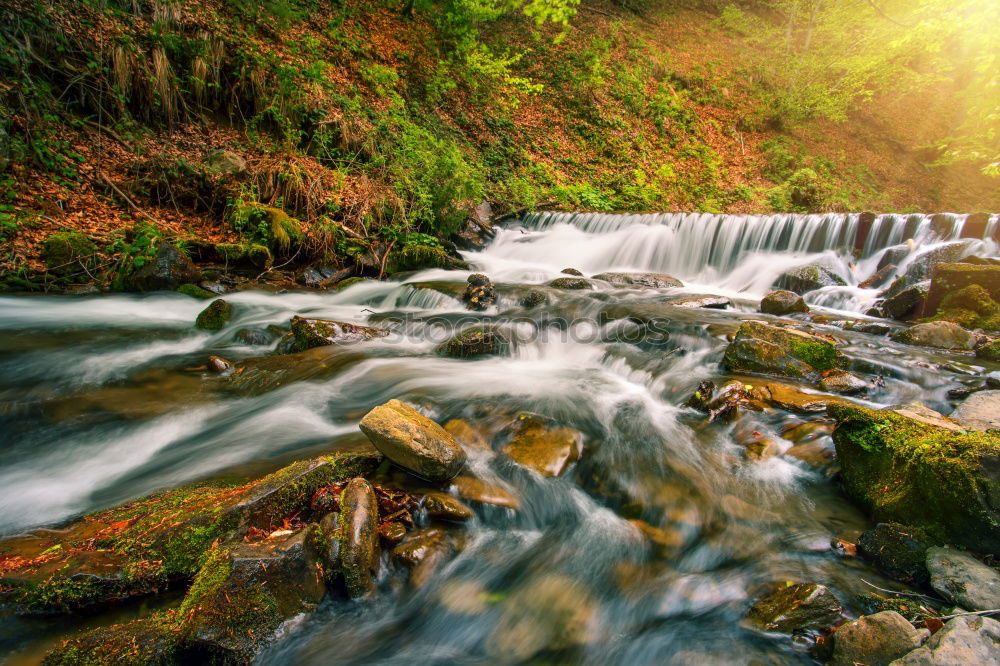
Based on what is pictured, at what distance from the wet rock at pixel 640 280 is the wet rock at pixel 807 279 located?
192cm

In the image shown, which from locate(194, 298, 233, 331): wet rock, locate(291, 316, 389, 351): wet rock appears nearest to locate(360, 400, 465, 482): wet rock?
locate(291, 316, 389, 351): wet rock

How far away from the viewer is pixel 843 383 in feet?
11.7

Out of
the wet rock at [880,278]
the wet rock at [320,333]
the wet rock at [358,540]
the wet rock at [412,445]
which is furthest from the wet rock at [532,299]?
the wet rock at [880,278]

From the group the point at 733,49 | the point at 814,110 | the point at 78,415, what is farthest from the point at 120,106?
the point at 733,49

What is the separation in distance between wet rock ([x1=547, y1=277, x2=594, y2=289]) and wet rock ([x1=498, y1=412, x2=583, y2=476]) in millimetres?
4878

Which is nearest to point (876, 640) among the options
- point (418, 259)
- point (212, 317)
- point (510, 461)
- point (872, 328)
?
point (510, 461)

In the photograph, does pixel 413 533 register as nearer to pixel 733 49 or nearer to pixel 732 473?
pixel 732 473

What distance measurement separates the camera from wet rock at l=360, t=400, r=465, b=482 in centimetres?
245

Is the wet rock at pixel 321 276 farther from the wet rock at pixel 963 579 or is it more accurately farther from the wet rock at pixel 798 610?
Answer: the wet rock at pixel 963 579

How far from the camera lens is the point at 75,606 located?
1.61 metres

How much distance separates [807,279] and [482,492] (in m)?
8.37

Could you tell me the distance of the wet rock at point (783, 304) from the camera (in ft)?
21.5

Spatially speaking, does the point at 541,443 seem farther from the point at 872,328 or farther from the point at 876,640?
the point at 872,328

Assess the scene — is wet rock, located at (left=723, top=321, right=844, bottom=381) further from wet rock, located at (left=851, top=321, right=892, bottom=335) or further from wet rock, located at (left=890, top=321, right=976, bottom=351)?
wet rock, located at (left=851, top=321, right=892, bottom=335)
